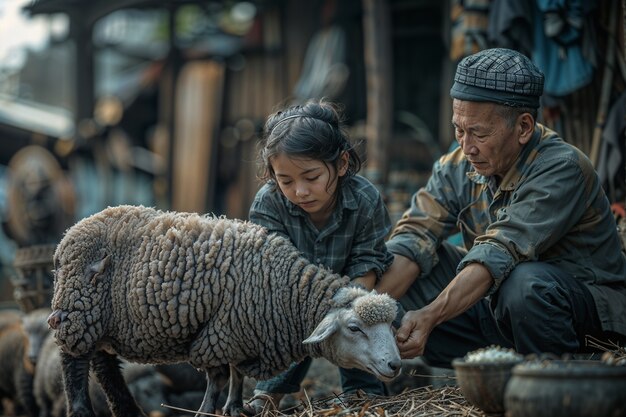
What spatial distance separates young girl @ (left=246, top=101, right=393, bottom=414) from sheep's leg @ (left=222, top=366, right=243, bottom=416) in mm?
81

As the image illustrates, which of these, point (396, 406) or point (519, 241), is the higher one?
point (519, 241)

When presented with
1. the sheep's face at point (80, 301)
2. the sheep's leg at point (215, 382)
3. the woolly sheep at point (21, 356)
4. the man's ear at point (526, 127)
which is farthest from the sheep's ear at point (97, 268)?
the woolly sheep at point (21, 356)

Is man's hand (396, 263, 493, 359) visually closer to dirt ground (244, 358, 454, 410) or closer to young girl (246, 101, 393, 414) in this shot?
young girl (246, 101, 393, 414)

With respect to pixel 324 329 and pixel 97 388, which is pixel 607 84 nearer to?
pixel 324 329

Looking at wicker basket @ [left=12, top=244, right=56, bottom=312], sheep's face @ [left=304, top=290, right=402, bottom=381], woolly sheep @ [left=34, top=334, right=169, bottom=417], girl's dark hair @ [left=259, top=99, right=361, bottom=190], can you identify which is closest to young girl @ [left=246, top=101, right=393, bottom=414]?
girl's dark hair @ [left=259, top=99, right=361, bottom=190]

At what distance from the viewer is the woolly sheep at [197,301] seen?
167 inches

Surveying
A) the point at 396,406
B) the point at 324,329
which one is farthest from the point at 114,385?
the point at 396,406

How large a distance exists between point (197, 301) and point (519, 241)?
1444mm

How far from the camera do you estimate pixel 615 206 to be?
5.81 m

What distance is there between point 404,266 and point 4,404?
473 centimetres

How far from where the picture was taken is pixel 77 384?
4465mm

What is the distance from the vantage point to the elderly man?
4.23m

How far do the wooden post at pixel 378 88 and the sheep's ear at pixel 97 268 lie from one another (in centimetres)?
445

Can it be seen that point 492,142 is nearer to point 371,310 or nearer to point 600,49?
point 371,310
